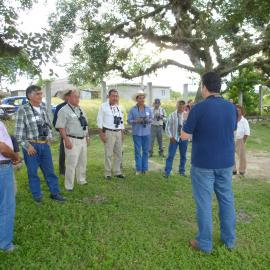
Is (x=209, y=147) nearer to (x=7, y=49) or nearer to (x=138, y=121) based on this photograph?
(x=7, y=49)

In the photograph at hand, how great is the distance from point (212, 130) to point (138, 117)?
4238mm

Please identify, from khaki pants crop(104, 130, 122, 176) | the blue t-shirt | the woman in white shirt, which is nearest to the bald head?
khaki pants crop(104, 130, 122, 176)

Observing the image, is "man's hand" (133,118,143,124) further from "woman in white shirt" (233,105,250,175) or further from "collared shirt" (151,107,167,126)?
"collared shirt" (151,107,167,126)

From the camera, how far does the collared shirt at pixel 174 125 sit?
8531mm

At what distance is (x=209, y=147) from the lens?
14.6ft

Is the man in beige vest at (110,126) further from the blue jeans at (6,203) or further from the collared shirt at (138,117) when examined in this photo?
the blue jeans at (6,203)

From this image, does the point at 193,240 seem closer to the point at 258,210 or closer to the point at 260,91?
the point at 258,210

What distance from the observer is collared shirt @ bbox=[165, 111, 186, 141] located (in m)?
8.53

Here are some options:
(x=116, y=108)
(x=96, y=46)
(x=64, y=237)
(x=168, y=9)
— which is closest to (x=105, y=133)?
(x=116, y=108)

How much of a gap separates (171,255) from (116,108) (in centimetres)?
393

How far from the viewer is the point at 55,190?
618cm

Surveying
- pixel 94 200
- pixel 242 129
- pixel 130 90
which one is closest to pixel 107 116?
pixel 94 200

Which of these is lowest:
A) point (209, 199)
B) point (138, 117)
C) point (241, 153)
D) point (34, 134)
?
point (241, 153)

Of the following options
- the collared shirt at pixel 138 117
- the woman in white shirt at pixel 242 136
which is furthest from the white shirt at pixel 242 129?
the collared shirt at pixel 138 117
